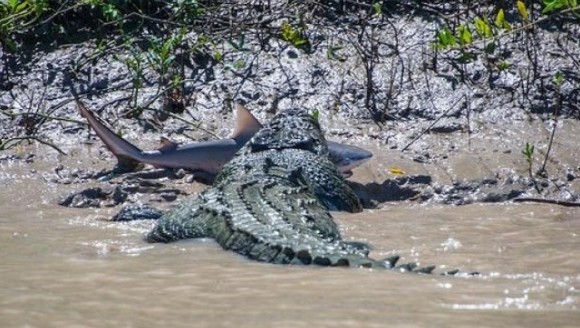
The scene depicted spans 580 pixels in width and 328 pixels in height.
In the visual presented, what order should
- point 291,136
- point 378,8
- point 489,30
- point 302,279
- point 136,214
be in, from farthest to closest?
point 378,8 → point 291,136 → point 489,30 → point 136,214 → point 302,279

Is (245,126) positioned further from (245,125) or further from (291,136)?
(291,136)

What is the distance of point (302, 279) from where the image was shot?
4516 mm

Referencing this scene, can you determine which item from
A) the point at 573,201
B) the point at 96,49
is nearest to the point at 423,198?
the point at 573,201

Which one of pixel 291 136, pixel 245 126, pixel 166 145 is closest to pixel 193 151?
pixel 166 145

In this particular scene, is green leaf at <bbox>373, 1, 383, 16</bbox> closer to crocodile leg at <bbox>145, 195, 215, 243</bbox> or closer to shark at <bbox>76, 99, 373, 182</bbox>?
shark at <bbox>76, 99, 373, 182</bbox>

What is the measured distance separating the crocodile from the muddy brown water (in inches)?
4.2

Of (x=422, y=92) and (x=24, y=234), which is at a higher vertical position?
(x=422, y=92)

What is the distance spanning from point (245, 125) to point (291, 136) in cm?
43

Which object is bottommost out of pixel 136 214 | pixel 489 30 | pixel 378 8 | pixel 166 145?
pixel 136 214

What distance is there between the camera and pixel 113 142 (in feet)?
25.7

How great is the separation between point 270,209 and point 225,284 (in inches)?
55.9

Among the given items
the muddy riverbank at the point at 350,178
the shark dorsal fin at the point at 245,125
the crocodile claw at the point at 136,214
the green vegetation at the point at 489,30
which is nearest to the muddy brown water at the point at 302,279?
the muddy riverbank at the point at 350,178

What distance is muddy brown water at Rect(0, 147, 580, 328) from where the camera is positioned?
3.74 m

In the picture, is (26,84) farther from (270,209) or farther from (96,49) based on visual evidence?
(270,209)
